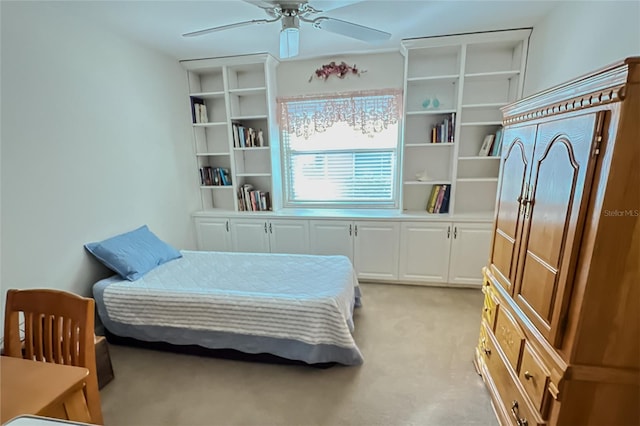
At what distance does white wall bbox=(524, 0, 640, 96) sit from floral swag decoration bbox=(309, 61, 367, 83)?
5.36 feet

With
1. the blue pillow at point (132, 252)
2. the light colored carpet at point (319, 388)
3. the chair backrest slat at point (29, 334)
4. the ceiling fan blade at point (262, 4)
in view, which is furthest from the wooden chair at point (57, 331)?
the ceiling fan blade at point (262, 4)

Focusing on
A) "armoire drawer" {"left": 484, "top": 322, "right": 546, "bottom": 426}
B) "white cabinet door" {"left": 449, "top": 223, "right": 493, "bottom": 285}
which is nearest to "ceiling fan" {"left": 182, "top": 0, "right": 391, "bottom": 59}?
"white cabinet door" {"left": 449, "top": 223, "right": 493, "bottom": 285}

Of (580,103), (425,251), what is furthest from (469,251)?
(580,103)

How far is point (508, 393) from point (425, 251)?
1723 millimetres

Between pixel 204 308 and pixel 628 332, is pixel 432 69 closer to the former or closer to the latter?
pixel 628 332

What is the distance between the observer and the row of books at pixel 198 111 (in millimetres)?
3570

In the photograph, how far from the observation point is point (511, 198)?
5.33 ft

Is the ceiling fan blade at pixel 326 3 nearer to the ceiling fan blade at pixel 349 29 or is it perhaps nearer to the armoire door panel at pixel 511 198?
the ceiling fan blade at pixel 349 29

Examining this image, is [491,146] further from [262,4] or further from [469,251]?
[262,4]

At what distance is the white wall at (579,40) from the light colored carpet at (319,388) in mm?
2040

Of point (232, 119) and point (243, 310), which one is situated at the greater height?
point (232, 119)

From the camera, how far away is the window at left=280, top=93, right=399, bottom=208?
3.38m

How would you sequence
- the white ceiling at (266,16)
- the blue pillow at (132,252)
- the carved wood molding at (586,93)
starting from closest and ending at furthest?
the carved wood molding at (586,93), the white ceiling at (266,16), the blue pillow at (132,252)

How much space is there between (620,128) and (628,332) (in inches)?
28.2
